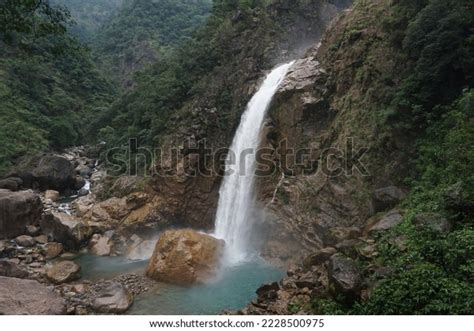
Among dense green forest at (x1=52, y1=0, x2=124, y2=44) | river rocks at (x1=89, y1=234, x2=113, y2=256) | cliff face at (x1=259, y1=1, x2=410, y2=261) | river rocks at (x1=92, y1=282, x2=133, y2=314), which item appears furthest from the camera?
dense green forest at (x1=52, y1=0, x2=124, y2=44)

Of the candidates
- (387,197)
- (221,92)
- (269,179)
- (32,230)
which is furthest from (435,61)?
(32,230)

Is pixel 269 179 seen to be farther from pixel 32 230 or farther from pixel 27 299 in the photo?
pixel 32 230

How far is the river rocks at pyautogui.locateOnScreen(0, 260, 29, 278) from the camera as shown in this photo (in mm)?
14875

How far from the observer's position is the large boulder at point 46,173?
87.3ft

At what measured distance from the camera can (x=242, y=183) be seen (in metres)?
20.5

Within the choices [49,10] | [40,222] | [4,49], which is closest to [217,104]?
[40,222]

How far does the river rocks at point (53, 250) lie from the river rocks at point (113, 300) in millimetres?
6120

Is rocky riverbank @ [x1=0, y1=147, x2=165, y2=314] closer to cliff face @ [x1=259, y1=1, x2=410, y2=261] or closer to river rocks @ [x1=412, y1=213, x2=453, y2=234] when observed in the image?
cliff face @ [x1=259, y1=1, x2=410, y2=261]

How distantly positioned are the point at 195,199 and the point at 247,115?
546 centimetres

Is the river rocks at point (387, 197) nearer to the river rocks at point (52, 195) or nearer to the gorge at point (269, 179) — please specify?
the gorge at point (269, 179)

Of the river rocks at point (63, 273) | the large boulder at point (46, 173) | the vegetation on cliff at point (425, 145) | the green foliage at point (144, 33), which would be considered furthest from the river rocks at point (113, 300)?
the green foliage at point (144, 33)

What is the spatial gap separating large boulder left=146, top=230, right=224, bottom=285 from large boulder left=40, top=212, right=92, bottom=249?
5.63m

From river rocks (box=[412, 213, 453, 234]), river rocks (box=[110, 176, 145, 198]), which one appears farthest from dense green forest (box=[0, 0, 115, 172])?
river rocks (box=[412, 213, 453, 234])

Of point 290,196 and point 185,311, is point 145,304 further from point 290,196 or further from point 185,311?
point 290,196
